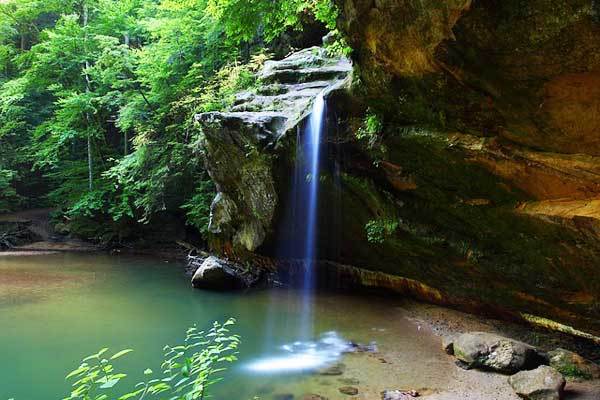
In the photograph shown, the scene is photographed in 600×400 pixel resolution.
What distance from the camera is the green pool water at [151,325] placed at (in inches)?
256

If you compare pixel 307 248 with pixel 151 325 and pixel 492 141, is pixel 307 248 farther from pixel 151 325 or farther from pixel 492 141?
pixel 492 141

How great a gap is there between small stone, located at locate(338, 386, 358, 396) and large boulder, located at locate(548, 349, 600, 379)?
301 centimetres

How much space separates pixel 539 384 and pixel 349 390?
2.45 meters

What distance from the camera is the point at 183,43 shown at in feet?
55.4

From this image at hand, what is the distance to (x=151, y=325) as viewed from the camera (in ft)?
30.3

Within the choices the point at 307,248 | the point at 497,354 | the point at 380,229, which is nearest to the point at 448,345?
the point at 497,354

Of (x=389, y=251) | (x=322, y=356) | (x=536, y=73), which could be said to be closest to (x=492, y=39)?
(x=536, y=73)

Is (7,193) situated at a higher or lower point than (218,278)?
higher

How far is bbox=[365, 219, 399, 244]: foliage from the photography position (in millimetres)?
8789

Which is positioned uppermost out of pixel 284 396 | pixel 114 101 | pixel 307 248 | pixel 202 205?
pixel 114 101

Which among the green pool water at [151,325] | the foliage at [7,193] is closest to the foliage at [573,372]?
the green pool water at [151,325]

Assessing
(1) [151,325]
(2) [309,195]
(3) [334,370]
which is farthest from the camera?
(2) [309,195]

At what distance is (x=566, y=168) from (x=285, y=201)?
22.4 ft

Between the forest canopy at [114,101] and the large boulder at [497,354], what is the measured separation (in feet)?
31.7
